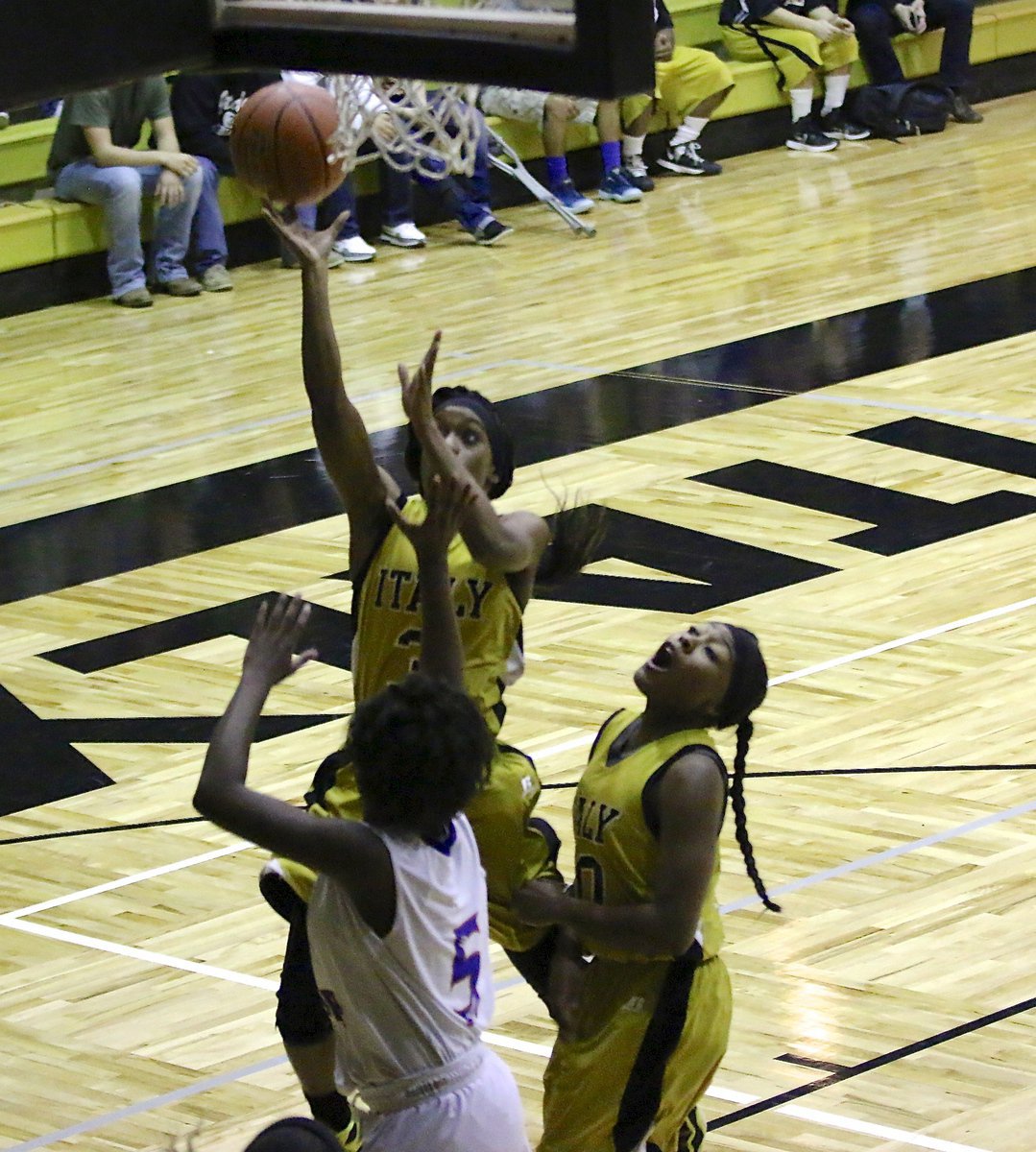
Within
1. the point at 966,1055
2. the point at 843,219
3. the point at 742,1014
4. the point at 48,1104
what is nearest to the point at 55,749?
the point at 48,1104

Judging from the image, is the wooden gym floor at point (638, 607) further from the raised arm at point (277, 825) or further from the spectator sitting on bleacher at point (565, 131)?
the raised arm at point (277, 825)

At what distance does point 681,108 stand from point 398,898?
36.1ft

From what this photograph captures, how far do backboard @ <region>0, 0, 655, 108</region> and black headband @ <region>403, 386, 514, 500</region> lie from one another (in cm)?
66

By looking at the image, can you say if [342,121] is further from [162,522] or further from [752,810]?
[162,522]

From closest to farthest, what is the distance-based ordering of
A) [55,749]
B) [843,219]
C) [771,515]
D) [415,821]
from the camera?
1. [415,821]
2. [55,749]
3. [771,515]
4. [843,219]

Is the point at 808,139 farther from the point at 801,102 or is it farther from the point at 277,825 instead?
the point at 277,825

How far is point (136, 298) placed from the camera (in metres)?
10.9

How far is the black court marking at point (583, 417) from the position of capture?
24.1ft

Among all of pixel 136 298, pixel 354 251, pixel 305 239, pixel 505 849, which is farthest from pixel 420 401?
pixel 354 251

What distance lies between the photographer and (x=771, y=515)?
23.1ft

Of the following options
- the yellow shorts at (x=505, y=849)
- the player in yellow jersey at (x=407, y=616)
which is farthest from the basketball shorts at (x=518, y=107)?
the yellow shorts at (x=505, y=849)

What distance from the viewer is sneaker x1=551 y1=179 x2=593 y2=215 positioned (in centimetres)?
1232

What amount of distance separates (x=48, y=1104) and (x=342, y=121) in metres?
2.31

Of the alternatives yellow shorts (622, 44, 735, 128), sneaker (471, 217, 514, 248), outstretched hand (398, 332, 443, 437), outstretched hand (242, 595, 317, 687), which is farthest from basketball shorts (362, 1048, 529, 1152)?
yellow shorts (622, 44, 735, 128)
